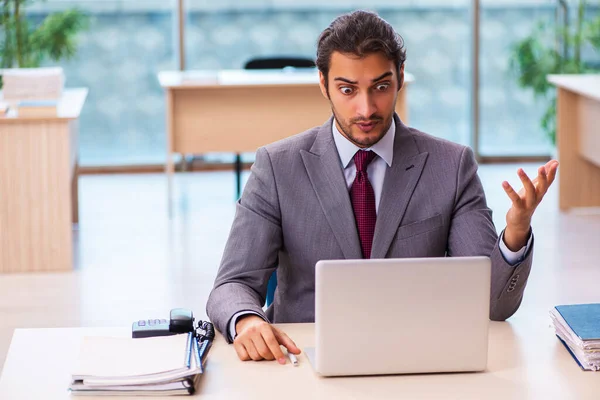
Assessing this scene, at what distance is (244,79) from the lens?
19.4 ft

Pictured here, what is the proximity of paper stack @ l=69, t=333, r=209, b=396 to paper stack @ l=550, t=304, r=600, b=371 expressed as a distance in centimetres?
75

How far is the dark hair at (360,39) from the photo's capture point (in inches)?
86.2

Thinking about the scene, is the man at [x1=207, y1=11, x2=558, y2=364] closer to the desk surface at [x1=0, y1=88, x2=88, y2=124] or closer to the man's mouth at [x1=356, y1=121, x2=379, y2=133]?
the man's mouth at [x1=356, y1=121, x2=379, y2=133]

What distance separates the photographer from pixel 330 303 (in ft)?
5.82

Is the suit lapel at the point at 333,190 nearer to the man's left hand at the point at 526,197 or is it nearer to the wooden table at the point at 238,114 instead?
the man's left hand at the point at 526,197

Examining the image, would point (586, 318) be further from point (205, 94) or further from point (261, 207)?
point (205, 94)

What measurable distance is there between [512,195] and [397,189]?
402mm

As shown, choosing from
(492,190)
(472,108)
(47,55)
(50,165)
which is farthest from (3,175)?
(472,108)

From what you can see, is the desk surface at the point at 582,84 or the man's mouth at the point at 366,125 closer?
the man's mouth at the point at 366,125

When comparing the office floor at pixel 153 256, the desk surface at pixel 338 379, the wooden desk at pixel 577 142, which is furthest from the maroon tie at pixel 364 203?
the wooden desk at pixel 577 142

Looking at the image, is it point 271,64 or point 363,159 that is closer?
point 363,159

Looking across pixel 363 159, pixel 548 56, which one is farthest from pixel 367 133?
pixel 548 56

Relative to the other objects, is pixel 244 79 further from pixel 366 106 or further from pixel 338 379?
pixel 338 379

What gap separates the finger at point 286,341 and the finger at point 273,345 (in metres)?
0.01
